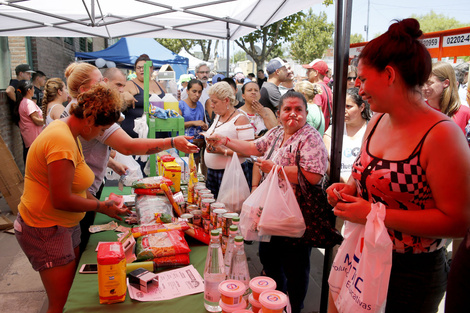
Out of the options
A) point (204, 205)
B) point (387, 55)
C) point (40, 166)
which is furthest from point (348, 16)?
point (40, 166)

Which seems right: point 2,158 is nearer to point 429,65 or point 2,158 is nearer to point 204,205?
point 204,205

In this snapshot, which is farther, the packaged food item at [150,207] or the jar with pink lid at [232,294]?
the packaged food item at [150,207]

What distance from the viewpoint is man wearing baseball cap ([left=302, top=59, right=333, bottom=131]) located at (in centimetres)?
541

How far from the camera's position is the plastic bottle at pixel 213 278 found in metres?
1.53

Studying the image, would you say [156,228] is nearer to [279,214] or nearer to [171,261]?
[171,261]

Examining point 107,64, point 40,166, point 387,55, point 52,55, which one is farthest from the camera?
point 107,64

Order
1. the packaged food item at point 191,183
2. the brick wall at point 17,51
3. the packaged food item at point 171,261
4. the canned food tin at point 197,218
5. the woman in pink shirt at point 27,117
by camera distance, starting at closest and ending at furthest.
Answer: the packaged food item at point 171,261 < the canned food tin at point 197,218 < the packaged food item at point 191,183 < the woman in pink shirt at point 27,117 < the brick wall at point 17,51

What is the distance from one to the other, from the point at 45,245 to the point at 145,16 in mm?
4864

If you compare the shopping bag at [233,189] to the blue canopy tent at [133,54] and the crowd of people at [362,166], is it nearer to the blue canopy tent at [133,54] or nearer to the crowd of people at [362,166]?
the crowd of people at [362,166]

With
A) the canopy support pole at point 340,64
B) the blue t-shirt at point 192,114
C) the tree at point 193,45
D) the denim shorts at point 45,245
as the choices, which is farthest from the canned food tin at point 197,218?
the tree at point 193,45

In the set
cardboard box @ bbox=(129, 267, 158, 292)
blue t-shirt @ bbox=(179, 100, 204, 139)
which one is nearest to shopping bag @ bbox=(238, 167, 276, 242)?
cardboard box @ bbox=(129, 267, 158, 292)

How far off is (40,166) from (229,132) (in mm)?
2063

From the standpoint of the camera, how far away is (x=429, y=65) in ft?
4.79

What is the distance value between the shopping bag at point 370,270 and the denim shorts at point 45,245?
5.18 feet
